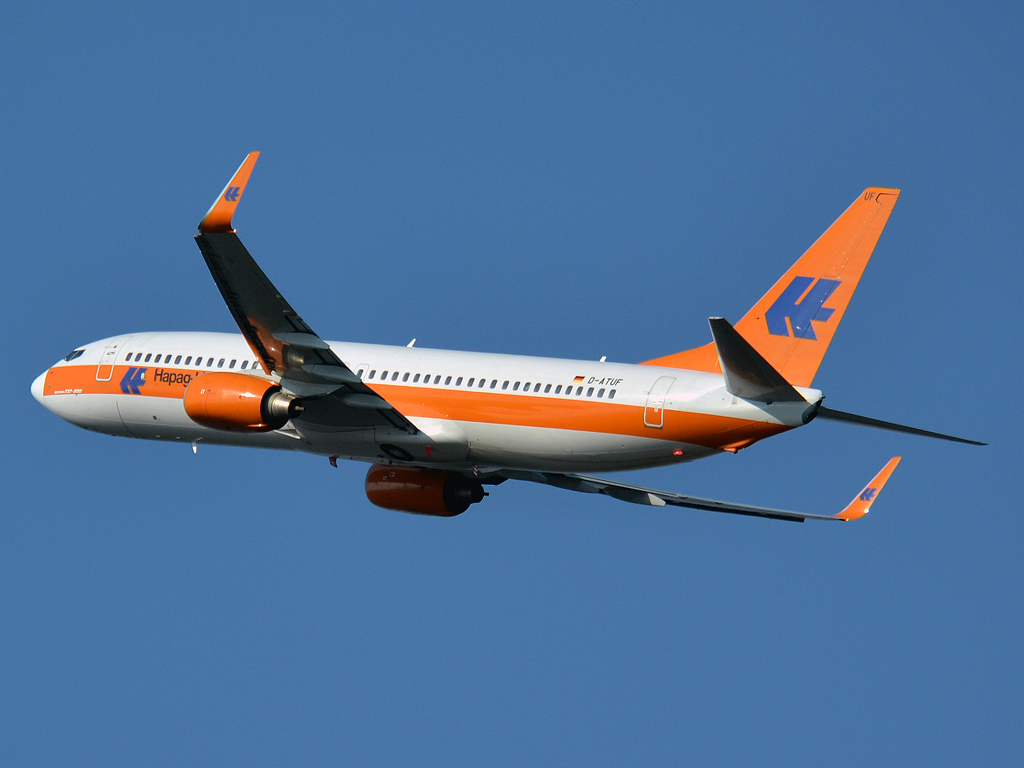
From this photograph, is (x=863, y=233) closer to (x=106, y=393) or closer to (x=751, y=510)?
(x=751, y=510)

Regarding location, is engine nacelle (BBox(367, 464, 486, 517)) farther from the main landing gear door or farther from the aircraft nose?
the aircraft nose

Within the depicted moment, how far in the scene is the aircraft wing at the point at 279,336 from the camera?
32094 millimetres

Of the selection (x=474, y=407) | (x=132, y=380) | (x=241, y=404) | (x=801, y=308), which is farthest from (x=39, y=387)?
(x=801, y=308)

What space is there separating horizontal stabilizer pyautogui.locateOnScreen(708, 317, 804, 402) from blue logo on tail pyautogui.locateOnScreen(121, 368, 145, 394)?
16613 millimetres

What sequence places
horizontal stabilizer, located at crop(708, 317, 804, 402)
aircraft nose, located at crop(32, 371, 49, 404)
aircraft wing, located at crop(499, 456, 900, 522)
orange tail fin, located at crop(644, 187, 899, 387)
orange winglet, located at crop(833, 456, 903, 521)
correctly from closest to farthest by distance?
horizontal stabilizer, located at crop(708, 317, 804, 402) → orange tail fin, located at crop(644, 187, 899, 387) → orange winglet, located at crop(833, 456, 903, 521) → aircraft wing, located at crop(499, 456, 900, 522) → aircraft nose, located at crop(32, 371, 49, 404)

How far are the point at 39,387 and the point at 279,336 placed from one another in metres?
12.9

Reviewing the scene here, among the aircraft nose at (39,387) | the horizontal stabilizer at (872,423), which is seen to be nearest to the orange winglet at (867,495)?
the horizontal stabilizer at (872,423)

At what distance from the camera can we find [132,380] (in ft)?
137

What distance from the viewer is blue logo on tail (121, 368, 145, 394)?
136 ft

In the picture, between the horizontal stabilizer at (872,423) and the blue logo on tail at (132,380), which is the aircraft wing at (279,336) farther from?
the horizontal stabilizer at (872,423)

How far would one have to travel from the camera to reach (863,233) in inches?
1371

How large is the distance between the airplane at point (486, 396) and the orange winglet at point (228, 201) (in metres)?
0.03

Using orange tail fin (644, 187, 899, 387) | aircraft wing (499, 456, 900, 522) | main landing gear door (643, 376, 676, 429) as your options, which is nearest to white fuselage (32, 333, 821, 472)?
main landing gear door (643, 376, 676, 429)

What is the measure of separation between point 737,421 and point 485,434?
6.55 m
